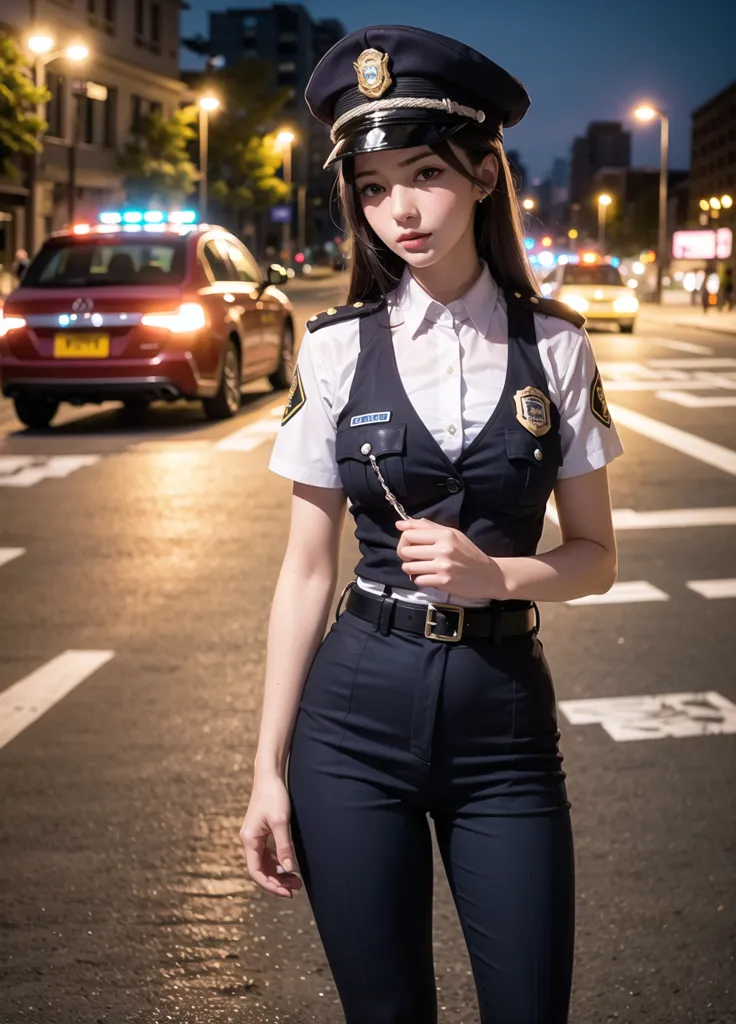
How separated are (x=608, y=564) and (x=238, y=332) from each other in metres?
13.2

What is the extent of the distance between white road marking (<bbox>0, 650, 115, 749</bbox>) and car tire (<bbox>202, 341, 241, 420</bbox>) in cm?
862

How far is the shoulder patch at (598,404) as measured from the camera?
2.38 meters

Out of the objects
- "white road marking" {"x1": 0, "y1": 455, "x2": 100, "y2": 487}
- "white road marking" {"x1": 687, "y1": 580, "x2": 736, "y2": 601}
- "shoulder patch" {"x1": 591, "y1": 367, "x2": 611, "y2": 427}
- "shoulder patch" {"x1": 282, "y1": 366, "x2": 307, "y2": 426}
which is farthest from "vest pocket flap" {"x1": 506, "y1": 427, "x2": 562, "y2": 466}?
"white road marking" {"x1": 0, "y1": 455, "x2": 100, "y2": 487}

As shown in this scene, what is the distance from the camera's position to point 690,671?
20.4 ft

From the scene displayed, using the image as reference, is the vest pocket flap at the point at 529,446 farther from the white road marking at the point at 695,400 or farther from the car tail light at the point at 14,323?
the white road marking at the point at 695,400

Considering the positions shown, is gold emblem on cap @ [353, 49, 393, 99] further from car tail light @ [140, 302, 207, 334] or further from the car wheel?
the car wheel

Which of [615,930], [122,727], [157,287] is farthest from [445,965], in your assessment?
[157,287]

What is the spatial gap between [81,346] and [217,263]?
192 cm

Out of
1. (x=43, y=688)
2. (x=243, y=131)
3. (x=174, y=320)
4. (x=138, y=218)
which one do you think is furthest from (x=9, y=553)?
(x=243, y=131)

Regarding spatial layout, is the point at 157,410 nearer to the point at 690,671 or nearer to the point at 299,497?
the point at 690,671

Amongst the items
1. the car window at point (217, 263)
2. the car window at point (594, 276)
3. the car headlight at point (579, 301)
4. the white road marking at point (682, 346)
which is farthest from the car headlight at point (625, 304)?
the car window at point (217, 263)

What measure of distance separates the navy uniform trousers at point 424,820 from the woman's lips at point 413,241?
0.57 meters

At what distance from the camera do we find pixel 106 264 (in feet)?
48.9

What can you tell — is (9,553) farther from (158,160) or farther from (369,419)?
(158,160)
